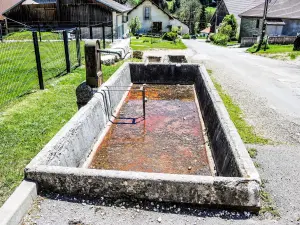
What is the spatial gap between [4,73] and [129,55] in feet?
25.7

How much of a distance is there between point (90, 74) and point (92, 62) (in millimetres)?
338

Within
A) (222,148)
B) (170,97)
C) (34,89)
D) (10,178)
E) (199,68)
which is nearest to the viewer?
(10,178)

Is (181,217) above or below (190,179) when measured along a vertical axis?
below

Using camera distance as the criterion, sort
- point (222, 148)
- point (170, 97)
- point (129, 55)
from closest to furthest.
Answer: point (222, 148) → point (170, 97) → point (129, 55)

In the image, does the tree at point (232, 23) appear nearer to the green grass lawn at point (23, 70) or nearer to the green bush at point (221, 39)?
the green bush at point (221, 39)

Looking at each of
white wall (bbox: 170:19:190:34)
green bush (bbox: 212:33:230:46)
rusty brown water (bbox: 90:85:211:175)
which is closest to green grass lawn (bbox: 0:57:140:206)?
rusty brown water (bbox: 90:85:211:175)

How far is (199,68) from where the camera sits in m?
13.2

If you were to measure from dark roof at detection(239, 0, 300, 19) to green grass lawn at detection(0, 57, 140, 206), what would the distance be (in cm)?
3442

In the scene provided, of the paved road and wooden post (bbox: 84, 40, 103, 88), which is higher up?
wooden post (bbox: 84, 40, 103, 88)

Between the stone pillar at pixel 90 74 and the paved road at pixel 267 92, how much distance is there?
4.52 metres

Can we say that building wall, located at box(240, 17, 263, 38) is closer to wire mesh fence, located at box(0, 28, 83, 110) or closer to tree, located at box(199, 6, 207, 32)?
tree, located at box(199, 6, 207, 32)

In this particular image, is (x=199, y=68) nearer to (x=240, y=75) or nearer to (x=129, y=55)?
(x=240, y=75)

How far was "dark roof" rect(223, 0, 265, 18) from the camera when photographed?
46.1 metres

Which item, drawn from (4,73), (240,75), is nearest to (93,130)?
(4,73)
